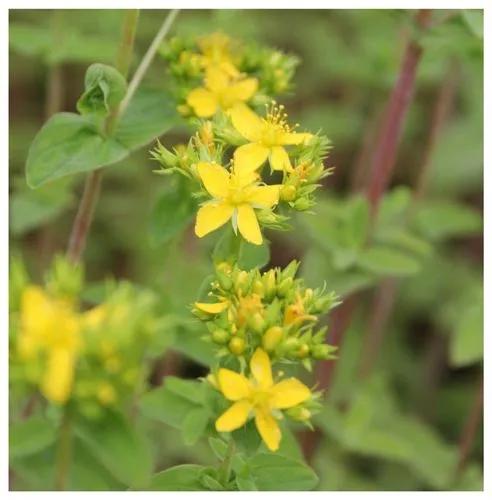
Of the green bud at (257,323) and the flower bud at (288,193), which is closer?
the green bud at (257,323)

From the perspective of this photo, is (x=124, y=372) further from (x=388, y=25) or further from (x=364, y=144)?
(x=388, y=25)

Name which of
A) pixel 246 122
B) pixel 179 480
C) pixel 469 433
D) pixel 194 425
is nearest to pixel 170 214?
pixel 246 122

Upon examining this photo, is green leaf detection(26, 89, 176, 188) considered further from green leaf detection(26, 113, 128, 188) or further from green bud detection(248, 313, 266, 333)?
green bud detection(248, 313, 266, 333)

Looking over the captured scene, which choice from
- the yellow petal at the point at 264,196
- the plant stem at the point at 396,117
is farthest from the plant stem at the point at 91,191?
the plant stem at the point at 396,117

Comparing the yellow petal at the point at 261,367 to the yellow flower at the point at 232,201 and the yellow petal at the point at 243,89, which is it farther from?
the yellow petal at the point at 243,89

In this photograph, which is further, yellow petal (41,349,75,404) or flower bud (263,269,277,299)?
flower bud (263,269,277,299)

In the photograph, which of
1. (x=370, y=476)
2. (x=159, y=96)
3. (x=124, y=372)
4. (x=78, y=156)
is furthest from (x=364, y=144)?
(x=124, y=372)

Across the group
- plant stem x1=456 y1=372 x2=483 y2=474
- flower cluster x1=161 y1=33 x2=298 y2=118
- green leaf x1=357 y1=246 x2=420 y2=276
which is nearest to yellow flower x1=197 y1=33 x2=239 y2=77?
flower cluster x1=161 y1=33 x2=298 y2=118

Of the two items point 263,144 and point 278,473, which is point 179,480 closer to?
point 278,473
